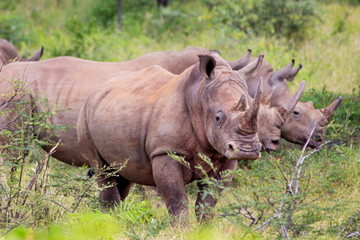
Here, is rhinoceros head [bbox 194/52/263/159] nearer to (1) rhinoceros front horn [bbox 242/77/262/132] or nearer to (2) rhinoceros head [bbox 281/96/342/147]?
(1) rhinoceros front horn [bbox 242/77/262/132]

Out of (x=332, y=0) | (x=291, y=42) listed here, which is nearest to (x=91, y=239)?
(x=291, y=42)

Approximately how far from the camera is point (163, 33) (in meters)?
15.8

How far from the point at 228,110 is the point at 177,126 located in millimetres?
553

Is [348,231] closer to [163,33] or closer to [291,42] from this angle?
[291,42]

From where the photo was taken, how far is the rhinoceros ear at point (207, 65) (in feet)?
17.3

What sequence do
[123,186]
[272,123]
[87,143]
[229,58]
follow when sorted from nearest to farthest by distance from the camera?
[87,143]
[123,186]
[272,123]
[229,58]

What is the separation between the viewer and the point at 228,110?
501 centimetres

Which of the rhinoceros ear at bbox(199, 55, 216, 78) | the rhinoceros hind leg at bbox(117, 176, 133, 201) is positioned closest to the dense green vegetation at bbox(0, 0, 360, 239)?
the rhinoceros hind leg at bbox(117, 176, 133, 201)

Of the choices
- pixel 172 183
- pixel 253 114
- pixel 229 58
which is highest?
pixel 253 114

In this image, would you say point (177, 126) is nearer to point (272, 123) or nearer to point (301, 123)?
point (272, 123)

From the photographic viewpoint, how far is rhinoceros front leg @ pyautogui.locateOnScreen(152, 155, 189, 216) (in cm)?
534

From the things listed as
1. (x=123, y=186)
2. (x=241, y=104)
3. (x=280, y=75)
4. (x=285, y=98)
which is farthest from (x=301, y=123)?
(x=241, y=104)

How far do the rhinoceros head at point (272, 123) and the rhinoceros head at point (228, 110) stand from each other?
173 cm

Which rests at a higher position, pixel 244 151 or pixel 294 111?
pixel 244 151
